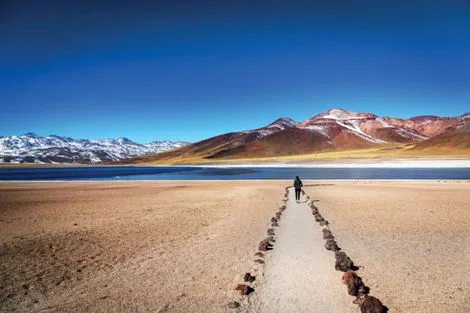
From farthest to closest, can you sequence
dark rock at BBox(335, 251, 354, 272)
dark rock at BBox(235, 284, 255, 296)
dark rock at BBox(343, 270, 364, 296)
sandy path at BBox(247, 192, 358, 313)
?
dark rock at BBox(335, 251, 354, 272) → dark rock at BBox(235, 284, 255, 296) → dark rock at BBox(343, 270, 364, 296) → sandy path at BBox(247, 192, 358, 313)

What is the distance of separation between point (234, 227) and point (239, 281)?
7.60 meters

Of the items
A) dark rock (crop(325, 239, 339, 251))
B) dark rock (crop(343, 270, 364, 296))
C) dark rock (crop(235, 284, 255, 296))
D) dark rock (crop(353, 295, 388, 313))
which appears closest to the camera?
dark rock (crop(353, 295, 388, 313))

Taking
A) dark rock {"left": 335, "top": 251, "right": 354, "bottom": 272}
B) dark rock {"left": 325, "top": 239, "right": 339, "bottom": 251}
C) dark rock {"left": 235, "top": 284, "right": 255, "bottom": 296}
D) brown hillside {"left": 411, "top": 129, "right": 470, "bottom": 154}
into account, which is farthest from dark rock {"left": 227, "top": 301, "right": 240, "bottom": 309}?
brown hillside {"left": 411, "top": 129, "right": 470, "bottom": 154}

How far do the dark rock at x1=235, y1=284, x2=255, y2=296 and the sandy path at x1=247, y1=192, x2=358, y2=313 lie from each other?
19cm

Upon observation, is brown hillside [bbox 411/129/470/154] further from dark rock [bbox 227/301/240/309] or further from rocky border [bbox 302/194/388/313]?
dark rock [bbox 227/301/240/309]

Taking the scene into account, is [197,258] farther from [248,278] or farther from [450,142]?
[450,142]

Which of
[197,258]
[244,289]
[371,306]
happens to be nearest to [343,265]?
[371,306]

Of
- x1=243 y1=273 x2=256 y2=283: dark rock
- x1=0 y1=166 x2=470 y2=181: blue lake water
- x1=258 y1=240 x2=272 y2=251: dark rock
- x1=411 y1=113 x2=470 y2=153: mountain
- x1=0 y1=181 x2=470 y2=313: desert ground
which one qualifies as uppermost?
x1=411 y1=113 x2=470 y2=153: mountain

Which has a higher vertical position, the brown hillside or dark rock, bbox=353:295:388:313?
the brown hillside

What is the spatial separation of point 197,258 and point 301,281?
413 centimetres

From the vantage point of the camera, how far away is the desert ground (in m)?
8.22

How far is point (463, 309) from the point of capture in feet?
24.8

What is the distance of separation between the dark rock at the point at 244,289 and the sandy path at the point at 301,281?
19 cm

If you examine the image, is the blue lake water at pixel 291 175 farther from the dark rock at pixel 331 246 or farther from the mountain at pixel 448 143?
the mountain at pixel 448 143
